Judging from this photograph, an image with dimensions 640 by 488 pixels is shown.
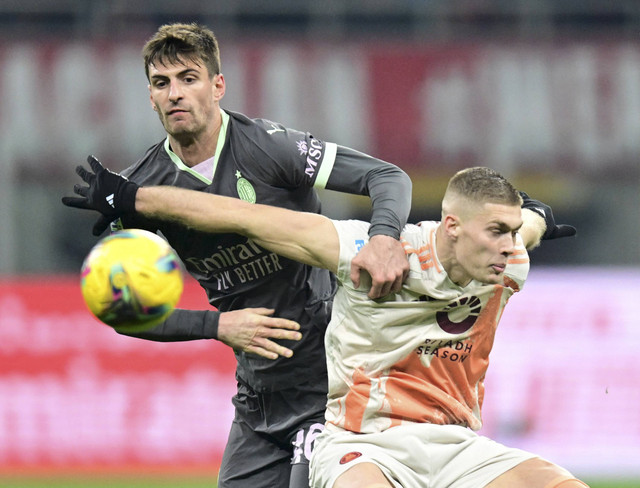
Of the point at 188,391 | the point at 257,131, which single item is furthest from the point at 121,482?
the point at 257,131

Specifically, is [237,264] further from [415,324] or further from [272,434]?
[415,324]

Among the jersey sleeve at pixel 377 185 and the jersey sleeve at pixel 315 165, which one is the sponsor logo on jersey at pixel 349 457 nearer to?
the jersey sleeve at pixel 377 185

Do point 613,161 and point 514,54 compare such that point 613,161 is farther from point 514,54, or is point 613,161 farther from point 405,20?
point 405,20

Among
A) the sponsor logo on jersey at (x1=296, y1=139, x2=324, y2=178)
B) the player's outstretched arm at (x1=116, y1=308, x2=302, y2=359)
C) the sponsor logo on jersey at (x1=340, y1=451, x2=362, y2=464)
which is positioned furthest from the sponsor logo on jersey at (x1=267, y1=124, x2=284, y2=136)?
the sponsor logo on jersey at (x1=340, y1=451, x2=362, y2=464)

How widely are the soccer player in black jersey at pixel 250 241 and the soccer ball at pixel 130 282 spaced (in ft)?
1.19

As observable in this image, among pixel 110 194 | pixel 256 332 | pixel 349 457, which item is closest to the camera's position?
pixel 349 457

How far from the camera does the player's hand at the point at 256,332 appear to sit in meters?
5.29

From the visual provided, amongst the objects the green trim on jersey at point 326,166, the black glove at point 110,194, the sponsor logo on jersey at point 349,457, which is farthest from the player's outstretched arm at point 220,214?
the sponsor logo on jersey at point 349,457

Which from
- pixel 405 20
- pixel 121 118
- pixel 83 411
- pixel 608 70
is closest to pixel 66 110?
pixel 121 118

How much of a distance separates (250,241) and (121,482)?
5941 millimetres

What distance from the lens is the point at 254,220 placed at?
507 cm

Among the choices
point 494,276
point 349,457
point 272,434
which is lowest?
point 272,434

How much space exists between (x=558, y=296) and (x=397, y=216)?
6.79 meters

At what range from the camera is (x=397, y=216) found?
5.14 metres
